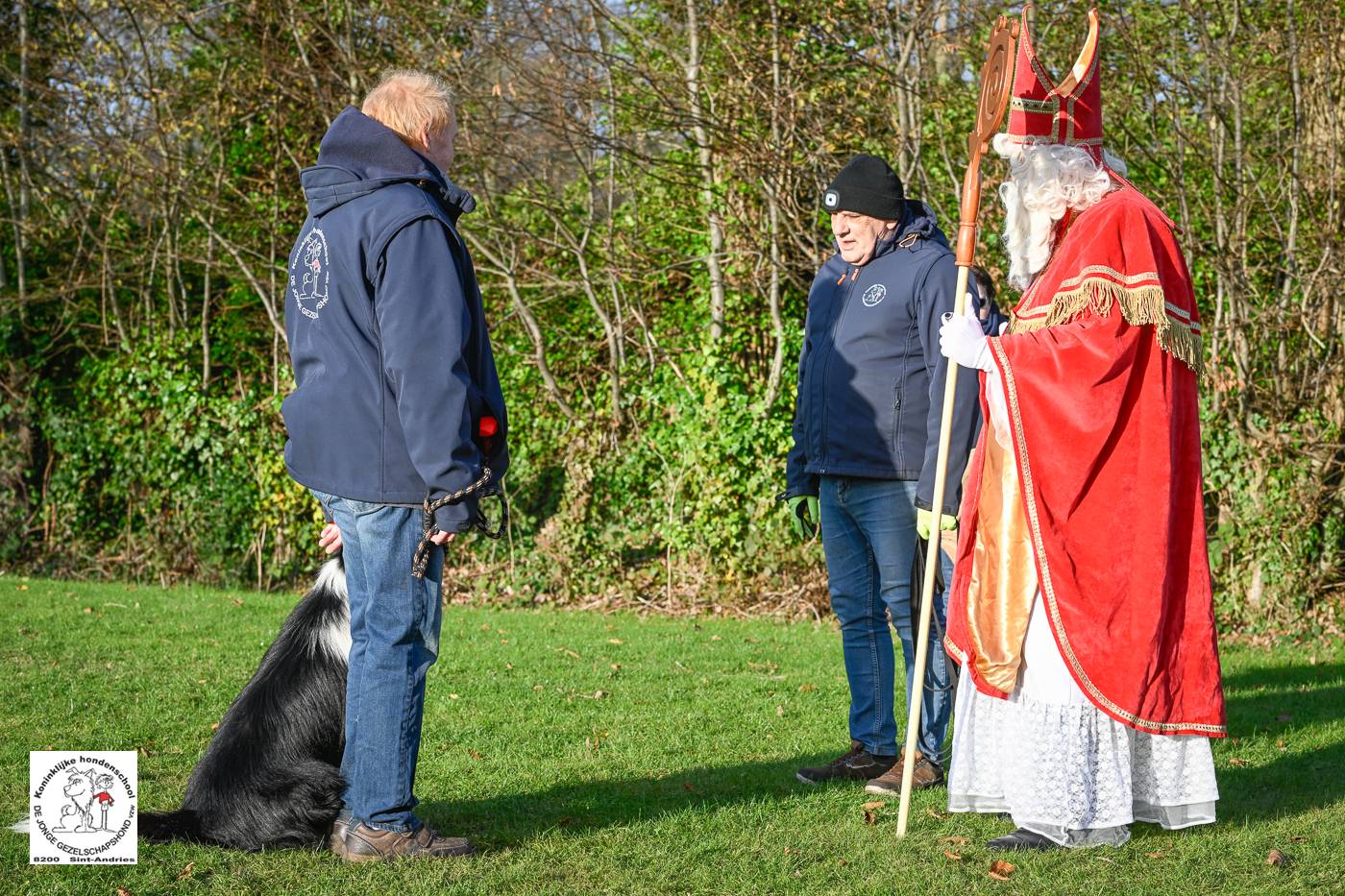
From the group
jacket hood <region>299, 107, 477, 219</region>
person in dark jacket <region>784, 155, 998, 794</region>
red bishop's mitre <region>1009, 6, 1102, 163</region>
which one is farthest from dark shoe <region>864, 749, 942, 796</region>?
jacket hood <region>299, 107, 477, 219</region>

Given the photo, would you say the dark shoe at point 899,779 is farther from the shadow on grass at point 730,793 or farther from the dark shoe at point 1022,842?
the dark shoe at point 1022,842

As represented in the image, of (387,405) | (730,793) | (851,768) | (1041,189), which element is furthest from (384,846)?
(1041,189)

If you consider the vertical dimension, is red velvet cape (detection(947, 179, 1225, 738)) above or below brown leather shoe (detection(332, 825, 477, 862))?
above

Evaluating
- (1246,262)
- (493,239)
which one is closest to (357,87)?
(493,239)

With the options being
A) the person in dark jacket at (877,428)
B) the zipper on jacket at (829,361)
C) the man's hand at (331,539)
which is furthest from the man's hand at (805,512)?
the man's hand at (331,539)

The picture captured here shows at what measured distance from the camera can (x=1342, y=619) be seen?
7238 millimetres

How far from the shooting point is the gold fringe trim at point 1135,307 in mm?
3494

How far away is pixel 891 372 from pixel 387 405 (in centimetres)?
182

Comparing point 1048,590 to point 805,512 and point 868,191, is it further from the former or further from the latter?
point 868,191

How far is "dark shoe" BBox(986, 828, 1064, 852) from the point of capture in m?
3.59

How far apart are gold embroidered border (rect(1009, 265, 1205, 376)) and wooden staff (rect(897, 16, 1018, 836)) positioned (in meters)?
0.31

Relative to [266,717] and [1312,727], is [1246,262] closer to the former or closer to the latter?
[1312,727]

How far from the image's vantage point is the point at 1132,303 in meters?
3.50

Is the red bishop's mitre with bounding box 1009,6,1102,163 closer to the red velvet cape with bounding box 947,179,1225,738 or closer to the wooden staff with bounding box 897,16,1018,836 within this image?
the wooden staff with bounding box 897,16,1018,836
